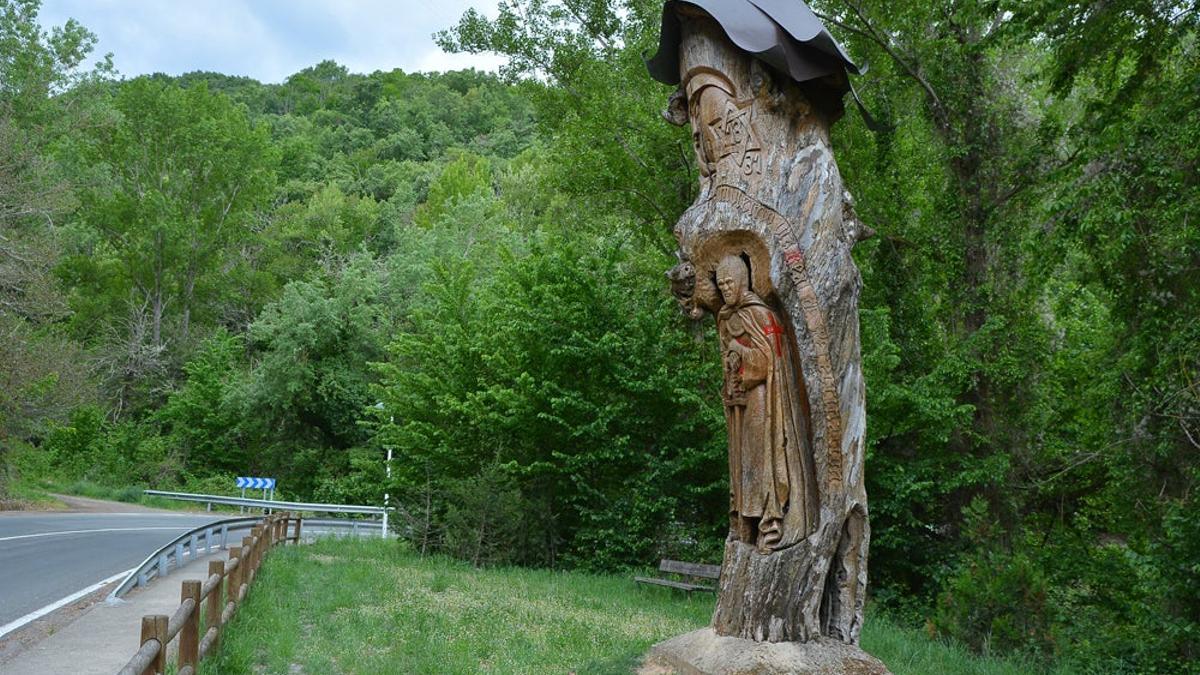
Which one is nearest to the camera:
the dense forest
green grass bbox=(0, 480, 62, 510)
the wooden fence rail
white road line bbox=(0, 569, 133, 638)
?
the wooden fence rail

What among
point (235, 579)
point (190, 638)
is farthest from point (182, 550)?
point (190, 638)

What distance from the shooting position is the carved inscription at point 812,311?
678 cm

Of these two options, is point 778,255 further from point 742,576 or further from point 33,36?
point 33,36

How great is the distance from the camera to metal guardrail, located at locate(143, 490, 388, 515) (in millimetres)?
27703

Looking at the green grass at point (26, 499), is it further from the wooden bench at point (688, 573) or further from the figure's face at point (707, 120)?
the figure's face at point (707, 120)

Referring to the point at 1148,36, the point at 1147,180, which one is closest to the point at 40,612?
the point at 1147,180

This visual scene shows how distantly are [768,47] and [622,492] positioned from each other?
11.8 metres

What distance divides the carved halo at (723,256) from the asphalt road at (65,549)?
314 inches

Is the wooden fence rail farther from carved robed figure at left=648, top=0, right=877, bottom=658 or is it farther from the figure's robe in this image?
the figure's robe

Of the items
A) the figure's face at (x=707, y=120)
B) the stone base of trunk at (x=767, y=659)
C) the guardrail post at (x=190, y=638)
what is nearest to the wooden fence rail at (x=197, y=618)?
the guardrail post at (x=190, y=638)

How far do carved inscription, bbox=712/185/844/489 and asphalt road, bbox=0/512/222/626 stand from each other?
8.51 m

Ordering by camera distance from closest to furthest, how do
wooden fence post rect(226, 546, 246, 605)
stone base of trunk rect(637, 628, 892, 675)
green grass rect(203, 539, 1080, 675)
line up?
stone base of trunk rect(637, 628, 892, 675) → green grass rect(203, 539, 1080, 675) → wooden fence post rect(226, 546, 246, 605)

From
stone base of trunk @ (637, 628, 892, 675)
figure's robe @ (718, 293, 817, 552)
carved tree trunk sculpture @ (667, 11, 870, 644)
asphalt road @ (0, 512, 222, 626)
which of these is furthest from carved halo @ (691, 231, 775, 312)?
asphalt road @ (0, 512, 222, 626)

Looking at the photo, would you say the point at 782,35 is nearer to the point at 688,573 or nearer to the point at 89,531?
the point at 688,573
